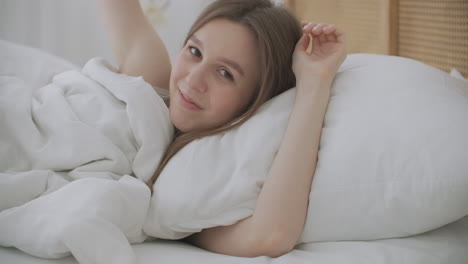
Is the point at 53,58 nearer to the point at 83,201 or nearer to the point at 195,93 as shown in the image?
the point at 195,93

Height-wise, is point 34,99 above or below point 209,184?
above

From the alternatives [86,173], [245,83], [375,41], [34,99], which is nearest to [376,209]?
[245,83]

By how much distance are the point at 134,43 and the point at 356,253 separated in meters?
0.89

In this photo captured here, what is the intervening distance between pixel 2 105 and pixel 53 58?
1.18 feet

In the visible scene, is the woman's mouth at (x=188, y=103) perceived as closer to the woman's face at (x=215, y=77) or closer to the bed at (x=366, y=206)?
the woman's face at (x=215, y=77)

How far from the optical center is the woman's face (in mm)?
1075

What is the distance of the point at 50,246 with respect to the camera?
719mm

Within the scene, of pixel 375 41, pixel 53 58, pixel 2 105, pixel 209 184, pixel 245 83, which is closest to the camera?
pixel 209 184

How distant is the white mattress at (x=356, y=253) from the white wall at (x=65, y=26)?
1756 millimetres

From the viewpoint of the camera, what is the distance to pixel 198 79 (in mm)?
1061

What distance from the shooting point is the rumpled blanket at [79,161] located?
29.3 inches

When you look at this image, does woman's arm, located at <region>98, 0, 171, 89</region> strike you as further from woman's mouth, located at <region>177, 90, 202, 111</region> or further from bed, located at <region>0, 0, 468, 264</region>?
bed, located at <region>0, 0, 468, 264</region>

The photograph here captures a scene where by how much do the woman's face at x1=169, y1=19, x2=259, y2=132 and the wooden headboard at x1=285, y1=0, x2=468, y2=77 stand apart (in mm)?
703

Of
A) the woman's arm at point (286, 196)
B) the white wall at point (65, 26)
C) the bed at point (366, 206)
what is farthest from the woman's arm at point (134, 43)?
the white wall at point (65, 26)
